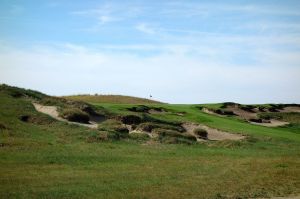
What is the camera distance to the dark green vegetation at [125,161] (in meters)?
17.0

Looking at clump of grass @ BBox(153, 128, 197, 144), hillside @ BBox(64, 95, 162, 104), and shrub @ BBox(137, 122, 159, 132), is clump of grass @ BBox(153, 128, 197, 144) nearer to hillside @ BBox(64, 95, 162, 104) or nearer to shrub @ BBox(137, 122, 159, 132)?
shrub @ BBox(137, 122, 159, 132)

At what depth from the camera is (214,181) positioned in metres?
19.6

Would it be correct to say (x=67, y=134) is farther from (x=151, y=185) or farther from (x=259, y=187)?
(x=259, y=187)

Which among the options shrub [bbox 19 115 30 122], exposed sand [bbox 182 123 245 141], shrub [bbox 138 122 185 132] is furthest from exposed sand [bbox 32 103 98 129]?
exposed sand [bbox 182 123 245 141]

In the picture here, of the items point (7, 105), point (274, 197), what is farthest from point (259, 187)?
point (7, 105)

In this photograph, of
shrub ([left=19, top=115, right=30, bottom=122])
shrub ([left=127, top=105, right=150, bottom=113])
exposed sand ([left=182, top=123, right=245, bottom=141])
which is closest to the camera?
shrub ([left=19, top=115, right=30, bottom=122])

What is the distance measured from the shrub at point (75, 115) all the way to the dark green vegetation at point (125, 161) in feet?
6.12

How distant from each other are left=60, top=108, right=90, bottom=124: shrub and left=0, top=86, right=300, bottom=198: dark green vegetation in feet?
6.12

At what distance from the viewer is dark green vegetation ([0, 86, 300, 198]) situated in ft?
55.9

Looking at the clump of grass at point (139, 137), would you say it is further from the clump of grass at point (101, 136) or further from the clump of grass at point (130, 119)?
the clump of grass at point (130, 119)

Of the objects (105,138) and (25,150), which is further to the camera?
(105,138)

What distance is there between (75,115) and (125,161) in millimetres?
13397

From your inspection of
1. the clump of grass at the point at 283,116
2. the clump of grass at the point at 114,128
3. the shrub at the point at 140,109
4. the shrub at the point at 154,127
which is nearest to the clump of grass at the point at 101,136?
the clump of grass at the point at 114,128

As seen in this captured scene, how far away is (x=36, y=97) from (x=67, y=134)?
12970 millimetres
